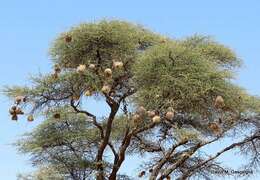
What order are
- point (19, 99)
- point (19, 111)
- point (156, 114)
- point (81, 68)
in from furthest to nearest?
point (19, 99) < point (19, 111) < point (81, 68) < point (156, 114)

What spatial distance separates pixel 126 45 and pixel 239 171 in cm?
611

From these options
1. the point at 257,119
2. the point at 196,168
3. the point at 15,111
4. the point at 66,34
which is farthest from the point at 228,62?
the point at 15,111

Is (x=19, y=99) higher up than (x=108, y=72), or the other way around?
(x=108, y=72)

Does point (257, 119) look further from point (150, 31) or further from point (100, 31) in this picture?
point (100, 31)

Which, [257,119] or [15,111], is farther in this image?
[257,119]

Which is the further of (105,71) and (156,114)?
(105,71)

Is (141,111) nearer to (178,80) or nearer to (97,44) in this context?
(178,80)

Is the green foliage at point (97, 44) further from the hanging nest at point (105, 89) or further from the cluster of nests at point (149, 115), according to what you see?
the cluster of nests at point (149, 115)

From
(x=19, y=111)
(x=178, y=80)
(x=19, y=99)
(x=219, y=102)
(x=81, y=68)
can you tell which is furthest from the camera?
(x=19, y=99)

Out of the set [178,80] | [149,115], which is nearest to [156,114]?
[149,115]

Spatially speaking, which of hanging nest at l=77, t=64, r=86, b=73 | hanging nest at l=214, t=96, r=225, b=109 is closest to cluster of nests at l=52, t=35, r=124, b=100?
hanging nest at l=77, t=64, r=86, b=73

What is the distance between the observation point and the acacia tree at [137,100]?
19031 millimetres

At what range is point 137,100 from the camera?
777 inches

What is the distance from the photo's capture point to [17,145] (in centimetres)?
2445
